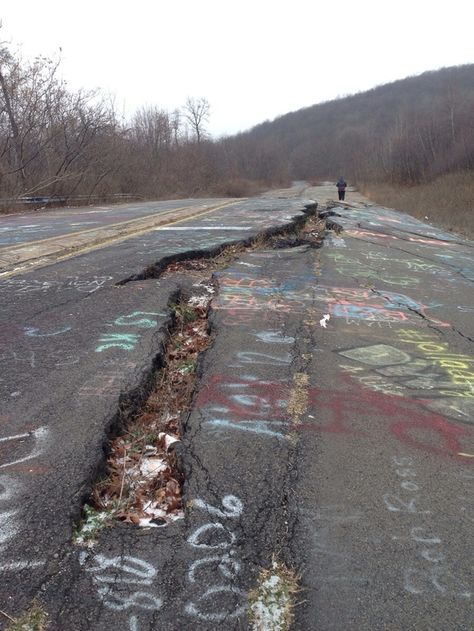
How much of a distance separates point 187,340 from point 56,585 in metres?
3.14

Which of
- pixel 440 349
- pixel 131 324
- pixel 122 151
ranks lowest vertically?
pixel 440 349

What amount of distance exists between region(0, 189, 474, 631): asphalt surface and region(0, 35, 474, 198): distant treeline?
1881 centimetres

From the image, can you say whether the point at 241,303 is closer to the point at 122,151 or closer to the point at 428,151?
the point at 122,151

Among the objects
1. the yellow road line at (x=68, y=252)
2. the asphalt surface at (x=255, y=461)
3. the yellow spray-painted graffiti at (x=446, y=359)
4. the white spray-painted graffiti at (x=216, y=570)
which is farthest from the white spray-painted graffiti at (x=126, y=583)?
the yellow road line at (x=68, y=252)

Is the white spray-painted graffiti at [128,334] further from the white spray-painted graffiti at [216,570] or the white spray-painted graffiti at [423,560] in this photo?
the white spray-painted graffiti at [423,560]

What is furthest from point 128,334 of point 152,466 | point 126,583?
point 126,583

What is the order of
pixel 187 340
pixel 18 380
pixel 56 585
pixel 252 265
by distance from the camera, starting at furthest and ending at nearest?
pixel 252 265 → pixel 187 340 → pixel 18 380 → pixel 56 585

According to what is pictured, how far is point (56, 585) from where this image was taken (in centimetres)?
196

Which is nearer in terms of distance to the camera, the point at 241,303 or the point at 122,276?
the point at 241,303

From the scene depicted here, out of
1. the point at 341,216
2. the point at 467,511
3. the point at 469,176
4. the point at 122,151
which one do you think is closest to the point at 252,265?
the point at 467,511

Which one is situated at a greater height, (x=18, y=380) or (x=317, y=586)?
(x=18, y=380)

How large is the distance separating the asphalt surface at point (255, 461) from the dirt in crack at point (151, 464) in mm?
91

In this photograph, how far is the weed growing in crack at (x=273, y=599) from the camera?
1.86 metres

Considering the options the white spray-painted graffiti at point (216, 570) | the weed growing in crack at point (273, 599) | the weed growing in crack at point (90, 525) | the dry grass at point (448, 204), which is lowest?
the dry grass at point (448, 204)
